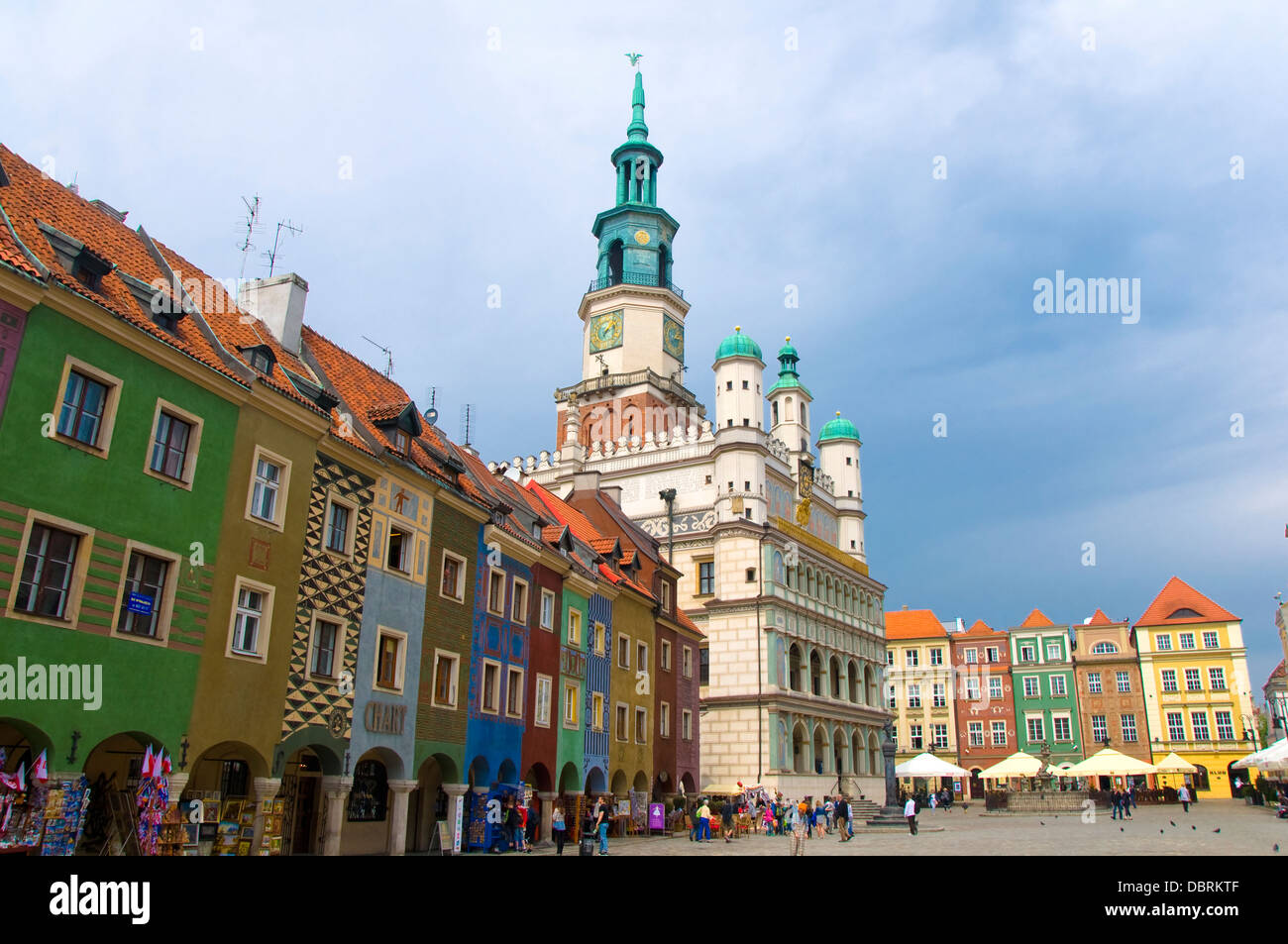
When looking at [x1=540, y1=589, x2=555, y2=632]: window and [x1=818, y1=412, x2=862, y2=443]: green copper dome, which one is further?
[x1=818, y1=412, x2=862, y2=443]: green copper dome

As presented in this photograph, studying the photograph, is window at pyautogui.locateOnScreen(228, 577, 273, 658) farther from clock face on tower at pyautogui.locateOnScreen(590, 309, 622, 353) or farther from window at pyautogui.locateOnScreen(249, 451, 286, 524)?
clock face on tower at pyautogui.locateOnScreen(590, 309, 622, 353)

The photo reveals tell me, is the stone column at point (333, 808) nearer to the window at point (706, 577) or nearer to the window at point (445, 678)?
the window at point (445, 678)

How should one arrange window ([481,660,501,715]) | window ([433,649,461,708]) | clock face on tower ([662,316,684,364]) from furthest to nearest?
clock face on tower ([662,316,684,364]) → window ([481,660,501,715]) → window ([433,649,461,708])

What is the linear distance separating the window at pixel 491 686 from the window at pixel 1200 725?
7263cm

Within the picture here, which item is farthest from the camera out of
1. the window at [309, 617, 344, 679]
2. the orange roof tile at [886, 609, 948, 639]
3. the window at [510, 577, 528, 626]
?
the orange roof tile at [886, 609, 948, 639]

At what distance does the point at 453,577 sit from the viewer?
26328 mm

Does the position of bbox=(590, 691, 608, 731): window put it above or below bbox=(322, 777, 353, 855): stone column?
above

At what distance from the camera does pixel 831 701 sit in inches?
2377

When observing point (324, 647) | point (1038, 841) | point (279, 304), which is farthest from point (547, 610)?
point (1038, 841)

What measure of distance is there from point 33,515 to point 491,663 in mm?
14566

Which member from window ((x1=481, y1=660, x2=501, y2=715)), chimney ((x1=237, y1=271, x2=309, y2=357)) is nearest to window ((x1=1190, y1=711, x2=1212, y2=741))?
window ((x1=481, y1=660, x2=501, y2=715))

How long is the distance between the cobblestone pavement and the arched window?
137 feet

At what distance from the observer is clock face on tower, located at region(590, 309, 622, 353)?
2593 inches
